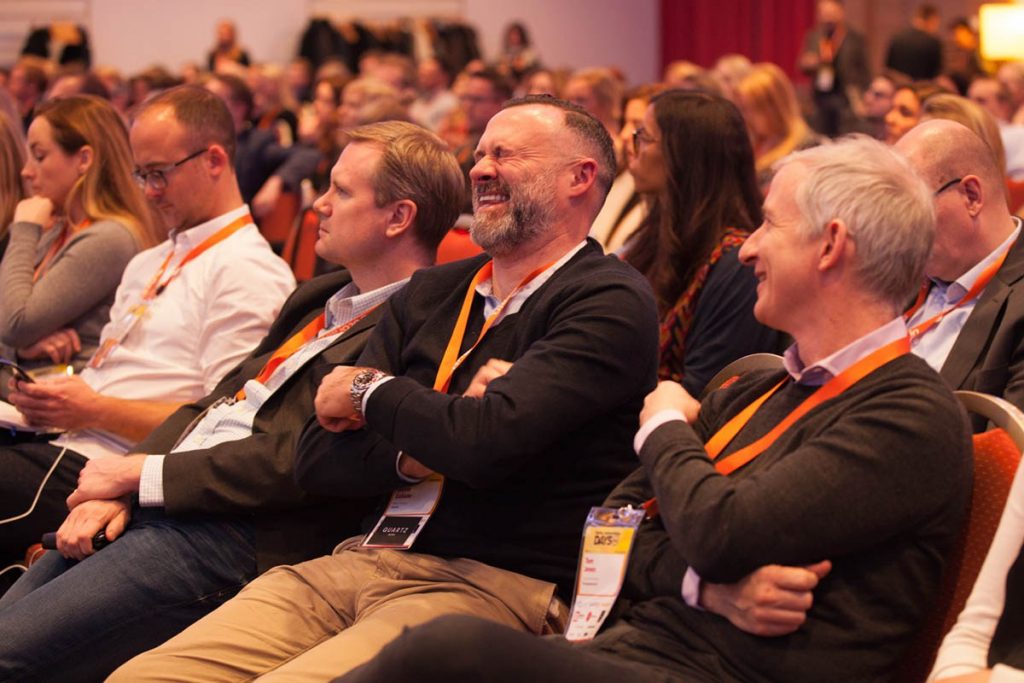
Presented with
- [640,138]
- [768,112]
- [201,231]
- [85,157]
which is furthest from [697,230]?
[768,112]

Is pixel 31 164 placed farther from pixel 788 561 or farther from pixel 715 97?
pixel 788 561

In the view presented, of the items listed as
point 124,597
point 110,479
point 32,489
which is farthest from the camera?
point 32,489

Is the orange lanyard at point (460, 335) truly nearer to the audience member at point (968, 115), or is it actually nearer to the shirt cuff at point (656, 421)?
the shirt cuff at point (656, 421)

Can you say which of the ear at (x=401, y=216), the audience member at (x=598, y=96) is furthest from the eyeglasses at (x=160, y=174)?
the audience member at (x=598, y=96)

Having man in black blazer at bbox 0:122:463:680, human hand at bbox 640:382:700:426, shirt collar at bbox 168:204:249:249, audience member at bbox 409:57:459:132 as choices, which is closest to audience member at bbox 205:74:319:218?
audience member at bbox 409:57:459:132

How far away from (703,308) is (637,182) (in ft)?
1.64

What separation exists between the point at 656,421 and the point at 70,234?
2.55 metres

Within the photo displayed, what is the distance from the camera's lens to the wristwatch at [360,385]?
2.39 m

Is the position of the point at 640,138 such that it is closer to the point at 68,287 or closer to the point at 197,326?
the point at 197,326

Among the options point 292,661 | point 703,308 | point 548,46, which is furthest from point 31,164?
point 548,46

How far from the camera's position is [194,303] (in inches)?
136

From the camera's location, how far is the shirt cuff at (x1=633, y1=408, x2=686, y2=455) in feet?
6.79

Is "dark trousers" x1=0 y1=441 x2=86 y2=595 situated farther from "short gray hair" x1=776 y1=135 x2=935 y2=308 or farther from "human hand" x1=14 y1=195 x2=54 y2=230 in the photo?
"short gray hair" x1=776 y1=135 x2=935 y2=308

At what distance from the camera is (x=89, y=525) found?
2852 millimetres
